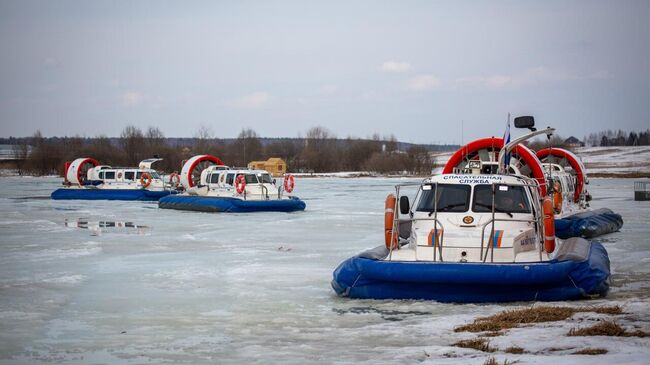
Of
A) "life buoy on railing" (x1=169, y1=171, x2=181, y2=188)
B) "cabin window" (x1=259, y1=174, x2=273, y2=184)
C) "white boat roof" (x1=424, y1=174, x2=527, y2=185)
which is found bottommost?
Result: "life buoy on railing" (x1=169, y1=171, x2=181, y2=188)

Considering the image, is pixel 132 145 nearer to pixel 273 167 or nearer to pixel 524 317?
pixel 273 167

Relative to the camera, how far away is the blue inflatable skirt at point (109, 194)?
1420 inches

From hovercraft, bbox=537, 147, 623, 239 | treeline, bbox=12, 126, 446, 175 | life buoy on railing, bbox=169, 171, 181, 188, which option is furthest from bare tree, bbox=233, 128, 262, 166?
hovercraft, bbox=537, 147, 623, 239

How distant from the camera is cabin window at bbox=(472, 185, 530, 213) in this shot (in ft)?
34.7

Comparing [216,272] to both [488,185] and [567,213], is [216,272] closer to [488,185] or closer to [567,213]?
[488,185]

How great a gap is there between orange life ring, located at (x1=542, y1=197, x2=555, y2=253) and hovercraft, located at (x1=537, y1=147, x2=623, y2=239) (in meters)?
6.06

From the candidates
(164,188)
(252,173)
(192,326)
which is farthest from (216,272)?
(164,188)

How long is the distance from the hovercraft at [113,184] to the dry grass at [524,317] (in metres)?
28.7

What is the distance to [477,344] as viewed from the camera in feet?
23.4

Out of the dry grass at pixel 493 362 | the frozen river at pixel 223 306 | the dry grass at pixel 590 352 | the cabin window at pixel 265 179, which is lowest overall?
the frozen river at pixel 223 306

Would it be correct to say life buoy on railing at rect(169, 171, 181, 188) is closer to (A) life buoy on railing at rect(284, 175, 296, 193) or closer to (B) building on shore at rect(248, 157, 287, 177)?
(A) life buoy on railing at rect(284, 175, 296, 193)

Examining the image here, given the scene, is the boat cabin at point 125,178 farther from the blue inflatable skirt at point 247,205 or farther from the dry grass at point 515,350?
the dry grass at point 515,350

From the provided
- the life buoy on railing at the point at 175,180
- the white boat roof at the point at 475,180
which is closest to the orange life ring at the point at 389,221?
the white boat roof at the point at 475,180

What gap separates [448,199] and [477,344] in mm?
3815
